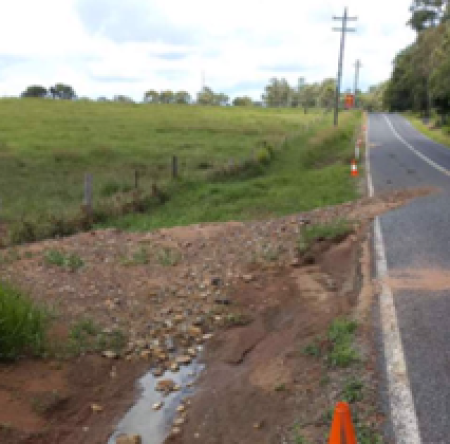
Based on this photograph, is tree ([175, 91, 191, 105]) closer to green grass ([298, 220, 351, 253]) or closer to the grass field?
the grass field

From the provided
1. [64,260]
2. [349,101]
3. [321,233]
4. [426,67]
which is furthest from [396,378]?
[349,101]

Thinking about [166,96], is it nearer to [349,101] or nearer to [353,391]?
[349,101]

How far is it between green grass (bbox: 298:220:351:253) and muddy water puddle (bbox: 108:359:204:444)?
13.9 ft

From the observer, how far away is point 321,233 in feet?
32.7

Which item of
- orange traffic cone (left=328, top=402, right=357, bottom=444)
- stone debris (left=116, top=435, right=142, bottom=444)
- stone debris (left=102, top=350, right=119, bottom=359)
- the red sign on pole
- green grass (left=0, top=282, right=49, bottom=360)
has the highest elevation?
the red sign on pole

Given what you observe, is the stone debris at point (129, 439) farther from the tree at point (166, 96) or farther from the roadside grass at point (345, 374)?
the tree at point (166, 96)

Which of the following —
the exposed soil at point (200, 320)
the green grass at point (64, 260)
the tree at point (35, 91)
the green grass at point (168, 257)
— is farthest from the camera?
the tree at point (35, 91)

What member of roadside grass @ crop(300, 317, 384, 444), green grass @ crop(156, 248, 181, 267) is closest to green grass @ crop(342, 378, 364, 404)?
roadside grass @ crop(300, 317, 384, 444)

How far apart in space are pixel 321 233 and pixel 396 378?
219 inches

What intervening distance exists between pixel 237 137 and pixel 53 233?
26.6m

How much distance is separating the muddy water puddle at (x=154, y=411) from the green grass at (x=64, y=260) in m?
3.18

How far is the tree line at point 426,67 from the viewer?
28016mm

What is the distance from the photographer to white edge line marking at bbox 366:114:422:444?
12.5 feet

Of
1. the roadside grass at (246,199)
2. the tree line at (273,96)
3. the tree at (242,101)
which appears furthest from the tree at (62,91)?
the roadside grass at (246,199)
